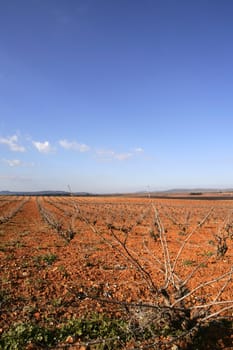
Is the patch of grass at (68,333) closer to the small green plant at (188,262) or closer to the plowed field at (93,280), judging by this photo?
the plowed field at (93,280)

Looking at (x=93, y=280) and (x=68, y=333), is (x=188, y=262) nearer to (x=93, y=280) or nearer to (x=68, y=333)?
(x=93, y=280)

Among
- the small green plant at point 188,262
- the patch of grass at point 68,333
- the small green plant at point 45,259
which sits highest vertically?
the small green plant at point 45,259

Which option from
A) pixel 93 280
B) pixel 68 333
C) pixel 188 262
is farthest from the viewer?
pixel 188 262

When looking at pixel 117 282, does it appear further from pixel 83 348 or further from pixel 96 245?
pixel 96 245

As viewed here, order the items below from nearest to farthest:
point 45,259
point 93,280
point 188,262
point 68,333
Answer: point 68,333, point 93,280, point 188,262, point 45,259

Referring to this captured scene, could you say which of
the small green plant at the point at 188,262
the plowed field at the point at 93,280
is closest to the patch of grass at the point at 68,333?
the plowed field at the point at 93,280

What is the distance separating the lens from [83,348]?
140 inches

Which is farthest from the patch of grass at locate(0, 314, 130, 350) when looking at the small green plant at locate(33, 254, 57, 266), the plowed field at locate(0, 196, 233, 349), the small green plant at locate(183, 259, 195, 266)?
the small green plant at locate(183, 259, 195, 266)

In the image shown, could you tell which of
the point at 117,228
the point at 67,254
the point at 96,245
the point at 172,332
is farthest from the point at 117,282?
the point at 117,228

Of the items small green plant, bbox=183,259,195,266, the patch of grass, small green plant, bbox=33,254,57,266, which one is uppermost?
small green plant, bbox=33,254,57,266

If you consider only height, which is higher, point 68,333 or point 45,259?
point 45,259

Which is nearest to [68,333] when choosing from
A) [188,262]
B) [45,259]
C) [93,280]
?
[93,280]

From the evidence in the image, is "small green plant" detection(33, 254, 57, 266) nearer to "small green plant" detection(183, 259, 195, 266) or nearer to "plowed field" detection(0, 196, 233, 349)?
"plowed field" detection(0, 196, 233, 349)

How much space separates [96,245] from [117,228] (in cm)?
504
